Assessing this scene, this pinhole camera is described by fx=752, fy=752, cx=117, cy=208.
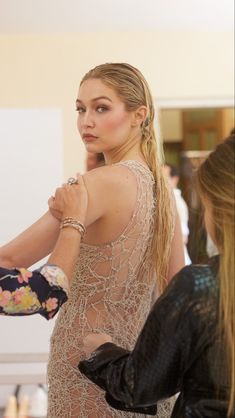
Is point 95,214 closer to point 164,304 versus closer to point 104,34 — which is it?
point 164,304

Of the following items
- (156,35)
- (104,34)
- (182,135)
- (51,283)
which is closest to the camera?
Result: (51,283)

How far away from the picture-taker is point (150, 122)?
1663 millimetres

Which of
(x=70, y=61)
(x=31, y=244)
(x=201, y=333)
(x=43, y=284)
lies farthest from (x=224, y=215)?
(x=70, y=61)

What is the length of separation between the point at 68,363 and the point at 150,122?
1.81 feet

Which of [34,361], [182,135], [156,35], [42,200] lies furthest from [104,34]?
[182,135]

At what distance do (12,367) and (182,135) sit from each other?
6.50 metres

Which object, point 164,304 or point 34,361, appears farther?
point 34,361

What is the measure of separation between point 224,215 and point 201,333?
Answer: 174mm

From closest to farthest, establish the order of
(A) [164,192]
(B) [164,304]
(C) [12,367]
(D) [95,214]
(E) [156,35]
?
(B) [164,304] → (D) [95,214] → (A) [164,192] → (C) [12,367] → (E) [156,35]

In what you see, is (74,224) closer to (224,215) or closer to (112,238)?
(112,238)

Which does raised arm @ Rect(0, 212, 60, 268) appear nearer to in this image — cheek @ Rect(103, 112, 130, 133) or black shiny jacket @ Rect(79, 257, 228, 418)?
cheek @ Rect(103, 112, 130, 133)

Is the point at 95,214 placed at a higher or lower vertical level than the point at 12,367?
higher

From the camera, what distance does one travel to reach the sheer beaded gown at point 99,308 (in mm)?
1502

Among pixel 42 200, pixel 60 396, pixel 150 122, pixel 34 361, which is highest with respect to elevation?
pixel 150 122
